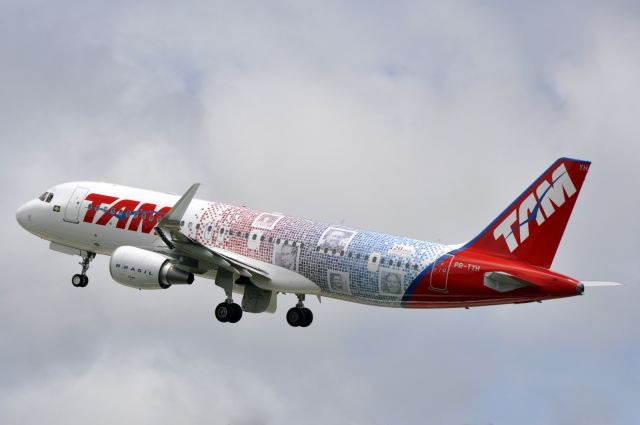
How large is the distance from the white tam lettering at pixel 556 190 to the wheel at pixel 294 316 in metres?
14.1

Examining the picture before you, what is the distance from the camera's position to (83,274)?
2793 inches

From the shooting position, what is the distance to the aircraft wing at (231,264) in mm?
62500

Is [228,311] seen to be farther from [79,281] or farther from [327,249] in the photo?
[79,281]

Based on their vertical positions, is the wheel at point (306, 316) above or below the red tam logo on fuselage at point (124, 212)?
below

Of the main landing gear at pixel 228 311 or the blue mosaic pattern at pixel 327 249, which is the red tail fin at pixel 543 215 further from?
the main landing gear at pixel 228 311

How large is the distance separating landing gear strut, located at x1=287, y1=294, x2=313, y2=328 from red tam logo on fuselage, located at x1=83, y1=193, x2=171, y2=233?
24.7ft

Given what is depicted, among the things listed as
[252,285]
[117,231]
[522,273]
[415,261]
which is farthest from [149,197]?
[522,273]

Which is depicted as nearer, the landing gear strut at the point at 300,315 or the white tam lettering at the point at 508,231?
the white tam lettering at the point at 508,231

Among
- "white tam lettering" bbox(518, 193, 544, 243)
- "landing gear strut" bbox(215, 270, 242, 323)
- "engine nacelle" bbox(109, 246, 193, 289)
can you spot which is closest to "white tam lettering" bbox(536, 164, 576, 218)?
"white tam lettering" bbox(518, 193, 544, 243)

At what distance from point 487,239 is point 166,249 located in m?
14.5

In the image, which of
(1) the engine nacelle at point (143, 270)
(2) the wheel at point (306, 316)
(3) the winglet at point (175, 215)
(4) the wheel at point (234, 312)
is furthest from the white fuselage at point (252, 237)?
(3) the winglet at point (175, 215)

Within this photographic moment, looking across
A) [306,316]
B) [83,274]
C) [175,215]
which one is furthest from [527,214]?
[83,274]

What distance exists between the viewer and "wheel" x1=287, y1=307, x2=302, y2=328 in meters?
66.9

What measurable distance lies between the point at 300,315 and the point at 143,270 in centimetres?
849
